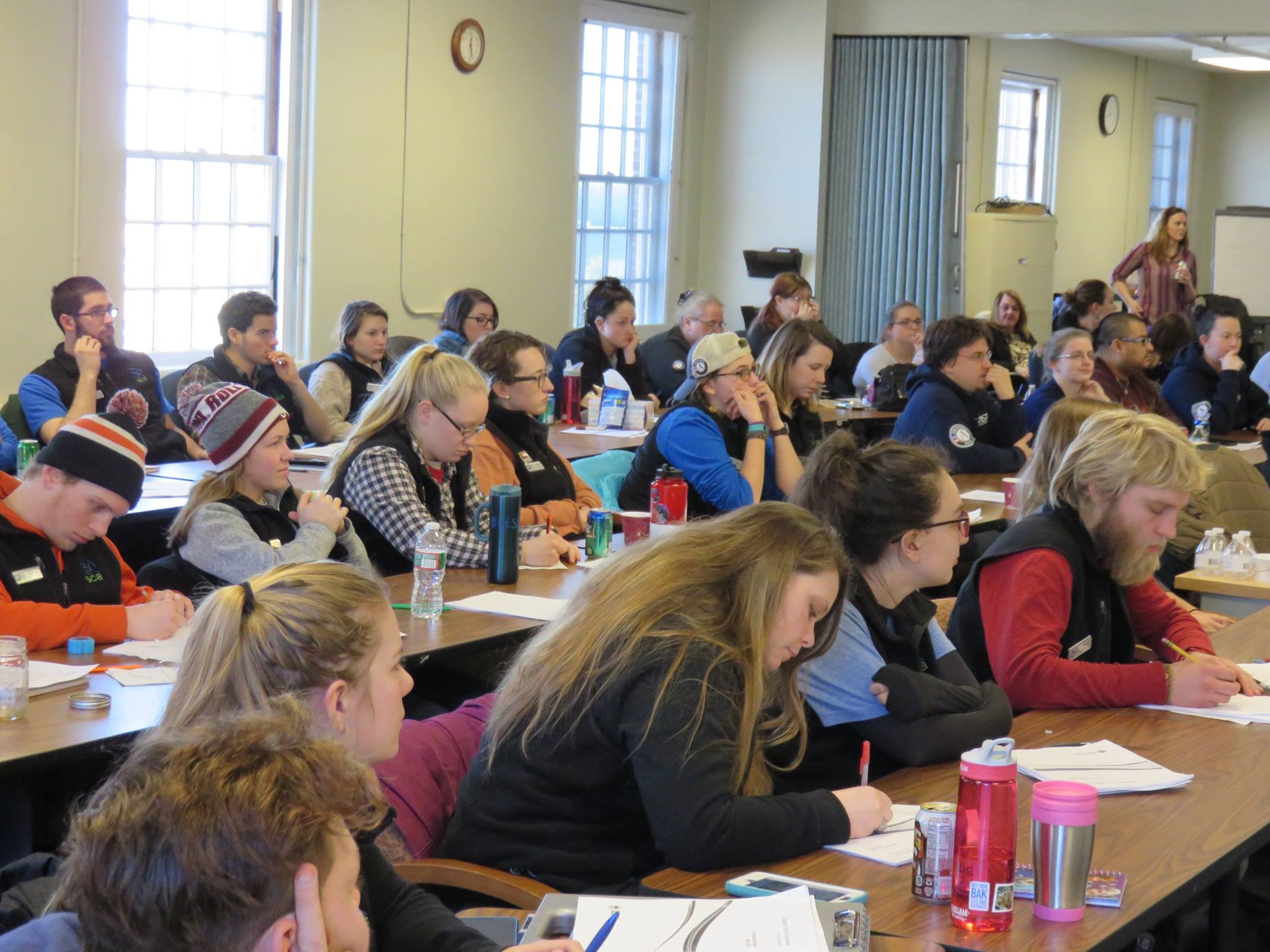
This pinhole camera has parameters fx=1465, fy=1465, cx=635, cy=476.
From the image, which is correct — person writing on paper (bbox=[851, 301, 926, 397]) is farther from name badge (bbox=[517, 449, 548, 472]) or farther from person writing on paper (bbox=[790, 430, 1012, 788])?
person writing on paper (bbox=[790, 430, 1012, 788])

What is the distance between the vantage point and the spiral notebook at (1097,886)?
74.9 inches

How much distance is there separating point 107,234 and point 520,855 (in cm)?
544

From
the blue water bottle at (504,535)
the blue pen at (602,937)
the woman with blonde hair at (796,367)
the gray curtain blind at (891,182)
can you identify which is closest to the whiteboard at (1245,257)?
the gray curtain blind at (891,182)

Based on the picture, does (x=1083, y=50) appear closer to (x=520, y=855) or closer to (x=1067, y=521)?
(x=1067, y=521)

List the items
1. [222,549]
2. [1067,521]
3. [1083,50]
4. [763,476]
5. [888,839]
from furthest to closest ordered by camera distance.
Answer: [1083,50], [763,476], [222,549], [1067,521], [888,839]

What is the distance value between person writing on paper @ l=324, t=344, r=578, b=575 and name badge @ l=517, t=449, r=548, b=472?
0.62 meters

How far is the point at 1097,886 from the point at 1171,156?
583 inches

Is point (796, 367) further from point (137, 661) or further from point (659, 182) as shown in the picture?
point (659, 182)

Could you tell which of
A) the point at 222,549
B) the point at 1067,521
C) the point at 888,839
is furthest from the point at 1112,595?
the point at 222,549

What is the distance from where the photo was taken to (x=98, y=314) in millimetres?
5891

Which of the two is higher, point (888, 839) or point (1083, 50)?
point (1083, 50)

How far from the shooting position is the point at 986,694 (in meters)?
2.57

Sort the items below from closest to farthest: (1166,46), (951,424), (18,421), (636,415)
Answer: (18,421), (951,424), (636,415), (1166,46)

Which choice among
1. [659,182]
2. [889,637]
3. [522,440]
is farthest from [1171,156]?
[889,637]
